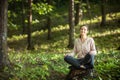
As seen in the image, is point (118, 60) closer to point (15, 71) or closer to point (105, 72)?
point (105, 72)

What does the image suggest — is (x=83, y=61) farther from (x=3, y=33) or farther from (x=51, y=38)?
(x=51, y=38)

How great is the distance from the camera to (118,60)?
13992 millimetres

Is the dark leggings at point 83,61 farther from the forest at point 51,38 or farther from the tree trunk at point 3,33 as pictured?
the tree trunk at point 3,33

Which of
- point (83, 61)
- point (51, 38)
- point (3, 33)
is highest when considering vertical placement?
point (3, 33)

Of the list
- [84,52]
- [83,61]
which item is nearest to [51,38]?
[84,52]

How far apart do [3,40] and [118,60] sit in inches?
233

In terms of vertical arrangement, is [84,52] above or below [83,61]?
above

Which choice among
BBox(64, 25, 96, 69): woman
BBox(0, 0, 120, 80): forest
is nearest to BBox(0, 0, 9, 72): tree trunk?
BBox(0, 0, 120, 80): forest

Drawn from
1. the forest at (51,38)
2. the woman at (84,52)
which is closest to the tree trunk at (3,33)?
the forest at (51,38)

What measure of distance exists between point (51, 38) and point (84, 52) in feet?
65.7

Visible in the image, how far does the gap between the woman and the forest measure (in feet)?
2.49

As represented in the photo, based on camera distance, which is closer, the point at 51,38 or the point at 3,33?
the point at 3,33

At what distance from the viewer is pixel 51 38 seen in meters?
30.8

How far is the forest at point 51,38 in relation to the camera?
38.2ft
